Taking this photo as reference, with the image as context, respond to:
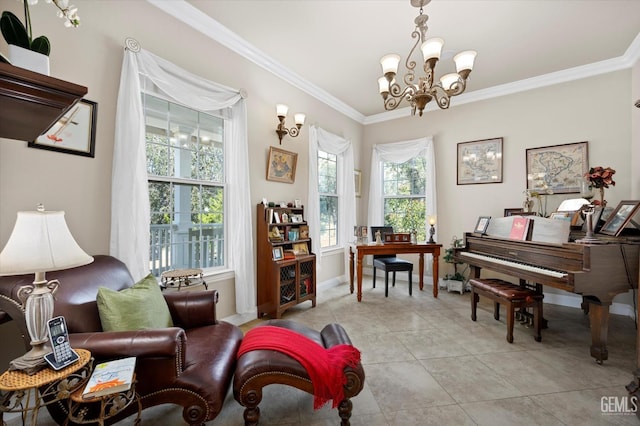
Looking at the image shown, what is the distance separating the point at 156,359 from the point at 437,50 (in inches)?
103

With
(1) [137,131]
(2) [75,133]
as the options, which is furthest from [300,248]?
(2) [75,133]

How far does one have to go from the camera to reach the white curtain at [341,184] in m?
4.07

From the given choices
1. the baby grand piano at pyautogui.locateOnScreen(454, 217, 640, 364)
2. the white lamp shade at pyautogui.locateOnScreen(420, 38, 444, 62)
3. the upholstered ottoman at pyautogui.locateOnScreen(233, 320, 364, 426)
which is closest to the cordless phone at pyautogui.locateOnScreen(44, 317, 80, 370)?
the upholstered ottoman at pyautogui.locateOnScreen(233, 320, 364, 426)

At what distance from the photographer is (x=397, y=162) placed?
5047mm

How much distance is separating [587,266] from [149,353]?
3.15m

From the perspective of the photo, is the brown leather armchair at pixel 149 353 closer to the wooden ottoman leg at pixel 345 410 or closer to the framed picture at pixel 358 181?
the wooden ottoman leg at pixel 345 410

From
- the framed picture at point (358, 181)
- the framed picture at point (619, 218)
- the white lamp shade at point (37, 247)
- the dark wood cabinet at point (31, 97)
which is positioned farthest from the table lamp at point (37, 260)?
the framed picture at point (358, 181)

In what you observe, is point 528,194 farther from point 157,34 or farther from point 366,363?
point 157,34

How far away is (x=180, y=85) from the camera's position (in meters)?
2.48

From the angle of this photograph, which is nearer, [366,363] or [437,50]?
[437,50]

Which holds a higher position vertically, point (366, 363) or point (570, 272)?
point (570, 272)

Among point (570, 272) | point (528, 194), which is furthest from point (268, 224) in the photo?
point (528, 194)

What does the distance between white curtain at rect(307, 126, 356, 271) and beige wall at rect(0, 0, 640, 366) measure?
0.15 metres

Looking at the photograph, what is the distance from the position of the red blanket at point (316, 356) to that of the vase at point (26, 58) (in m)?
1.63
